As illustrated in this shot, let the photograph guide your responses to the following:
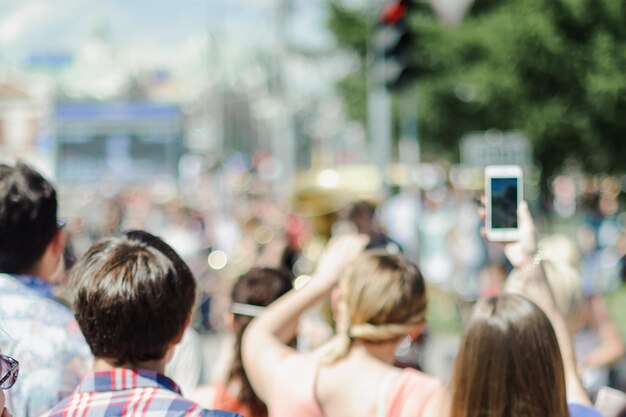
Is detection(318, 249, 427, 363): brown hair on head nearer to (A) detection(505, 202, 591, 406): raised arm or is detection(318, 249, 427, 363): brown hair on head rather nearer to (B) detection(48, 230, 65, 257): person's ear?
(A) detection(505, 202, 591, 406): raised arm

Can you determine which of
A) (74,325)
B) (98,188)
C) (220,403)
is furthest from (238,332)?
(98,188)

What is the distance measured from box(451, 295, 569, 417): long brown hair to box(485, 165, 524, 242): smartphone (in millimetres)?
506

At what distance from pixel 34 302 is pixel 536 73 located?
64.9 feet

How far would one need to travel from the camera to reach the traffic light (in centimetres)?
1016

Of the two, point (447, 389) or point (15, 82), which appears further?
point (15, 82)

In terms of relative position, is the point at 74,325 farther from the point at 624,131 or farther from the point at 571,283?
the point at 624,131

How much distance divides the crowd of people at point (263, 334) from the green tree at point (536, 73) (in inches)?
677

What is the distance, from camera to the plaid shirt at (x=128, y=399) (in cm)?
228

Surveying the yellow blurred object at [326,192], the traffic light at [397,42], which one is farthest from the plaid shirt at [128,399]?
the traffic light at [397,42]

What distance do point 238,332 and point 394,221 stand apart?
11.0 meters

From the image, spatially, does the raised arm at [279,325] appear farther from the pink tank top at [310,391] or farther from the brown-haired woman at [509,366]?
the brown-haired woman at [509,366]

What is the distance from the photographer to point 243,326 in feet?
13.0

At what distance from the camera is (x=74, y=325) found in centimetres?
294

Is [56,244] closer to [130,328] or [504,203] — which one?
[130,328]
